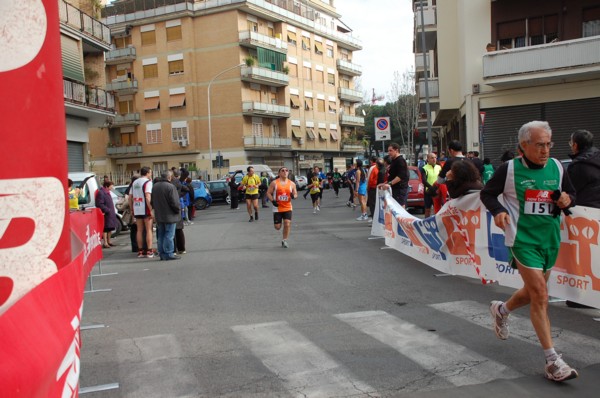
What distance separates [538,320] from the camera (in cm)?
419

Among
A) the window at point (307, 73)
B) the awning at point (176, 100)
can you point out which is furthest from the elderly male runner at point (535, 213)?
the window at point (307, 73)

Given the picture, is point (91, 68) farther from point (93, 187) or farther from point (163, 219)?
point (163, 219)

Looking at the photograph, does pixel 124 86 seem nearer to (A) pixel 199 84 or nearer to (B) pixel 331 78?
(A) pixel 199 84

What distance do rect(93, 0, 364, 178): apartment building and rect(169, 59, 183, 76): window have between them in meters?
0.10

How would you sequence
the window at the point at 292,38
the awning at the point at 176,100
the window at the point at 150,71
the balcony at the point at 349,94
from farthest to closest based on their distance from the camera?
the balcony at the point at 349,94, the window at the point at 292,38, the window at the point at 150,71, the awning at the point at 176,100

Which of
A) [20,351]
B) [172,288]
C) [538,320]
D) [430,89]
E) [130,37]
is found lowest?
[172,288]

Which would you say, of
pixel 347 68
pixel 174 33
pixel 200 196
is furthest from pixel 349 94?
pixel 200 196

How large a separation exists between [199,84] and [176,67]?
2.77 m

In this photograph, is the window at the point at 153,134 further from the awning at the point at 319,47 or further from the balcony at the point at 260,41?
the awning at the point at 319,47

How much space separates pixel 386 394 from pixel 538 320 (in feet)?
4.27

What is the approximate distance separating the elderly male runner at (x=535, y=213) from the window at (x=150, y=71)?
54474 millimetres

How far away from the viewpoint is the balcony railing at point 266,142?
5403cm

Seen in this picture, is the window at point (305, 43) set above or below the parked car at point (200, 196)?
above

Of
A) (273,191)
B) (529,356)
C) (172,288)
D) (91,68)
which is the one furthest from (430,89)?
(529,356)
